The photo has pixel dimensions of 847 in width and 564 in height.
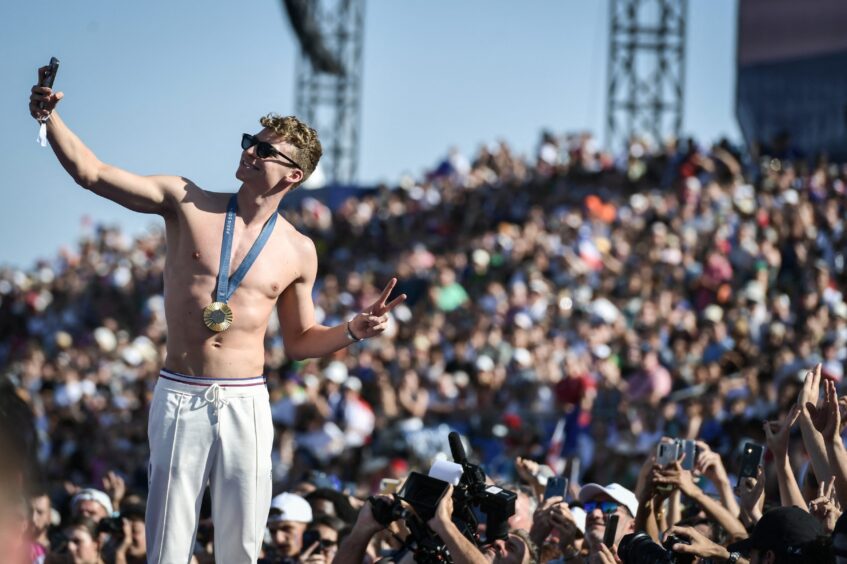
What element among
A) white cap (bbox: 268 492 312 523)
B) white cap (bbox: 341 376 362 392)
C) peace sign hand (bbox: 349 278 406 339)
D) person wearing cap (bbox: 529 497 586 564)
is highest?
peace sign hand (bbox: 349 278 406 339)

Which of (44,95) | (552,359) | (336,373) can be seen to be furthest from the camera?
(336,373)

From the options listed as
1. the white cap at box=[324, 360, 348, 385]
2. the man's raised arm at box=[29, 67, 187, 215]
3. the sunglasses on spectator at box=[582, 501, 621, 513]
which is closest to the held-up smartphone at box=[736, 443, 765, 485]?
the sunglasses on spectator at box=[582, 501, 621, 513]

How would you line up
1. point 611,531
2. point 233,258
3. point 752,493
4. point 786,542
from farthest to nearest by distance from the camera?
point 752,493 → point 611,531 → point 233,258 → point 786,542

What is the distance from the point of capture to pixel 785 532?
15.2 ft

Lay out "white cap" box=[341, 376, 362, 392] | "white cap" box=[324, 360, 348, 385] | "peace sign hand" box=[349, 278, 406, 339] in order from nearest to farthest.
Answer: "peace sign hand" box=[349, 278, 406, 339] < "white cap" box=[341, 376, 362, 392] < "white cap" box=[324, 360, 348, 385]

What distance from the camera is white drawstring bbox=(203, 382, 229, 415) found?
4.97 metres

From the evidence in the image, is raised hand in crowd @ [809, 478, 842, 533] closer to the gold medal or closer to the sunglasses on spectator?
the sunglasses on spectator

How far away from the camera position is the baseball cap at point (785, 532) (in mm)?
4590

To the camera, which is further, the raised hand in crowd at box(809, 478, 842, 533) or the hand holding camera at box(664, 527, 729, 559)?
the raised hand in crowd at box(809, 478, 842, 533)

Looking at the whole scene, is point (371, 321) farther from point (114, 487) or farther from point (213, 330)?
point (114, 487)

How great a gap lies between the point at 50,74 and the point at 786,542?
10.1 feet

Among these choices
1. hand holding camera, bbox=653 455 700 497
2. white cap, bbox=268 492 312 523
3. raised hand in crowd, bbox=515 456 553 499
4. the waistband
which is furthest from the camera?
white cap, bbox=268 492 312 523

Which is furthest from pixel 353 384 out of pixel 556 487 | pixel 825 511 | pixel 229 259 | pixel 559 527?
pixel 229 259

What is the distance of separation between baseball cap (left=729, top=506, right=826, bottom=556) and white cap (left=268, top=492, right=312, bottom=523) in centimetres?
319
